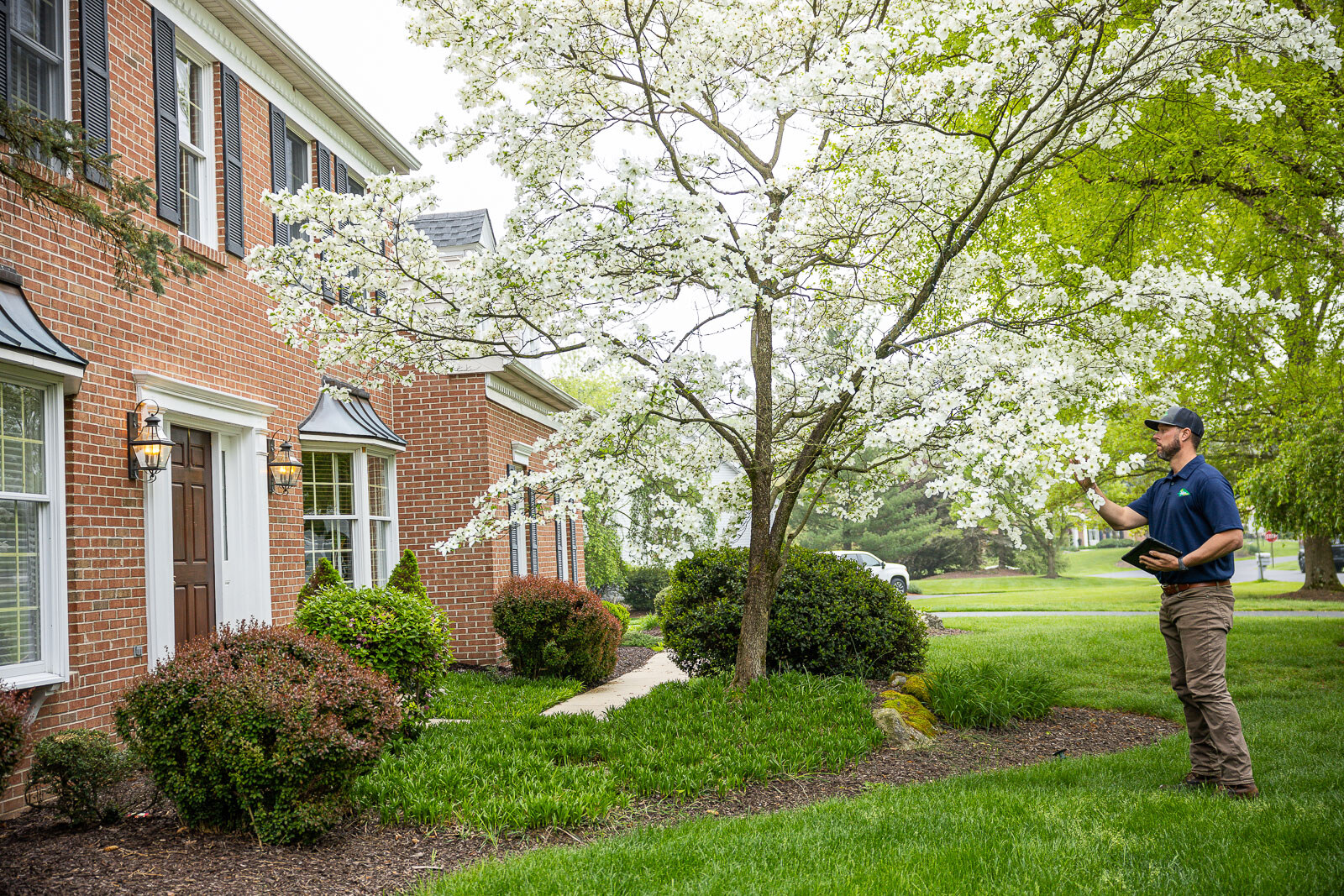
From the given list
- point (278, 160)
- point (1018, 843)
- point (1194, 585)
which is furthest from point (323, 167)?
point (1018, 843)

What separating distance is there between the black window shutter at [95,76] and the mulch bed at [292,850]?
429 cm

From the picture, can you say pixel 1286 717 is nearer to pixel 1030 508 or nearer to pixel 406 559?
pixel 1030 508

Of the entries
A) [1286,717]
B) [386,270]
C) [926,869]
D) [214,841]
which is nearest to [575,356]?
[386,270]

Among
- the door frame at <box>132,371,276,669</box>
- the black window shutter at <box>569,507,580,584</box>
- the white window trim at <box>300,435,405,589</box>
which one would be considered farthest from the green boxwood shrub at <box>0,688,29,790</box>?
the black window shutter at <box>569,507,580,584</box>

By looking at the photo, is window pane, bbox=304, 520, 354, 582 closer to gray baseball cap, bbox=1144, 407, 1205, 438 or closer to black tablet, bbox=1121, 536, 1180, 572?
black tablet, bbox=1121, 536, 1180, 572

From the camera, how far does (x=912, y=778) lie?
5777 mm

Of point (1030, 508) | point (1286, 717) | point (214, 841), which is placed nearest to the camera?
point (214, 841)

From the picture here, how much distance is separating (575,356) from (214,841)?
418 cm

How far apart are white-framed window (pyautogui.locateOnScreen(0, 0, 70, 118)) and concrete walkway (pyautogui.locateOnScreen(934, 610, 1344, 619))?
1581cm

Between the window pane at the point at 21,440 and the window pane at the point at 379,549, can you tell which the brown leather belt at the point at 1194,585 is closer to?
the window pane at the point at 21,440

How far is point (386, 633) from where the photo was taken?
712cm

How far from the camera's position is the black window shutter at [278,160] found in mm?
9211

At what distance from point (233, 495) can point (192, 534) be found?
2.56 feet

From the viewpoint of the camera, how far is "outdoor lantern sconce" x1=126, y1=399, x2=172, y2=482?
6652 mm
